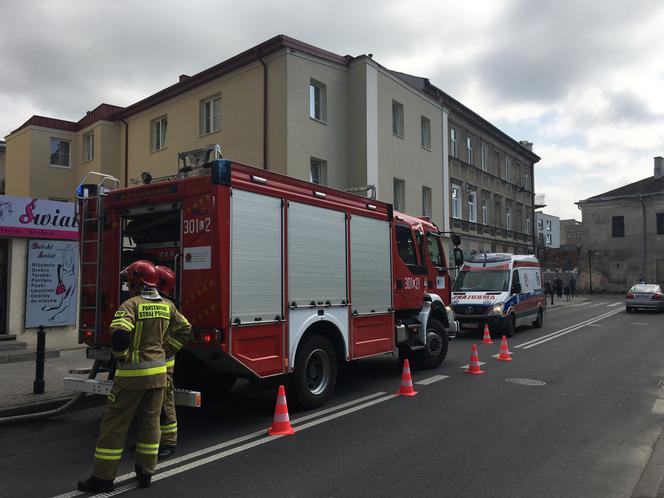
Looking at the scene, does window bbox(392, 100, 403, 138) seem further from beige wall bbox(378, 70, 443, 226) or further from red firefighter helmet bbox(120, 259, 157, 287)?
red firefighter helmet bbox(120, 259, 157, 287)

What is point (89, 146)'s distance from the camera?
26188mm

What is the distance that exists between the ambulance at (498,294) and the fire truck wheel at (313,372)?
9.31m

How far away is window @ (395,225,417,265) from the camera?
8910 millimetres

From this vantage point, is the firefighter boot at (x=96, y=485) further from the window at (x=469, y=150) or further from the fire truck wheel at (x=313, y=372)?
the window at (x=469, y=150)

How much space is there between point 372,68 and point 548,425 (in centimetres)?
1698

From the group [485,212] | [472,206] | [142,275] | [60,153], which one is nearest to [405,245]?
[142,275]

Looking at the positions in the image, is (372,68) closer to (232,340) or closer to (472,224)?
(472,224)

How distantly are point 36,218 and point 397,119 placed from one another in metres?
15.6

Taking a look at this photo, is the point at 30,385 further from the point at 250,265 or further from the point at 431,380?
the point at 431,380

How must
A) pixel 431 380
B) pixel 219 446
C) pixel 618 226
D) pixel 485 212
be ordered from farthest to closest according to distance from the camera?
1. pixel 618 226
2. pixel 485 212
3. pixel 431 380
4. pixel 219 446

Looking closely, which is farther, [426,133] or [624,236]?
[624,236]

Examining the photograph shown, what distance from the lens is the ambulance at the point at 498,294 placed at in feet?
50.3

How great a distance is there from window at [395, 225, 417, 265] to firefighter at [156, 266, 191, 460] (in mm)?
4737

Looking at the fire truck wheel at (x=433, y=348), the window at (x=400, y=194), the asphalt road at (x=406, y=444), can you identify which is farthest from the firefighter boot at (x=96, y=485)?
the window at (x=400, y=194)
